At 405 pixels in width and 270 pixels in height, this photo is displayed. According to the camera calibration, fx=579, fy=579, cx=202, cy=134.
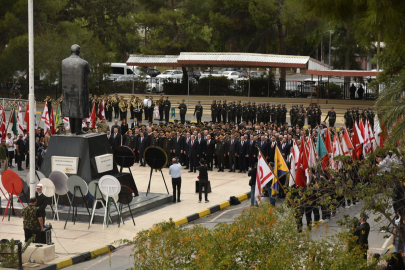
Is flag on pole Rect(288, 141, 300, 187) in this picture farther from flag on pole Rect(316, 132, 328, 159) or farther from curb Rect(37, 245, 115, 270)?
curb Rect(37, 245, 115, 270)

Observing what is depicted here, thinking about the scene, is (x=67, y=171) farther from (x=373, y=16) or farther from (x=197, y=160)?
(x=373, y=16)

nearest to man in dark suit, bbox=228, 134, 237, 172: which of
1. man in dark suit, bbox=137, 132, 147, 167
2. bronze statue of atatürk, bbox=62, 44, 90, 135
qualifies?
man in dark suit, bbox=137, 132, 147, 167

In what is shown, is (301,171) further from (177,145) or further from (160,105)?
(160,105)

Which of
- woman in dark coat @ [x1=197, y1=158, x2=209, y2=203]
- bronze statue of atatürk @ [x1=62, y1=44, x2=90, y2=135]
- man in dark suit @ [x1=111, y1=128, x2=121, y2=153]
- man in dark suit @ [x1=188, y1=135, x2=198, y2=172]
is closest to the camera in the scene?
bronze statue of atatürk @ [x1=62, y1=44, x2=90, y2=135]

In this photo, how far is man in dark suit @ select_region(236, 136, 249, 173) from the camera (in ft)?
78.8

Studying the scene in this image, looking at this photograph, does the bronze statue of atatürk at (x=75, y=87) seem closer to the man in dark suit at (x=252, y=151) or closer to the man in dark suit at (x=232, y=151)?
the man in dark suit at (x=232, y=151)

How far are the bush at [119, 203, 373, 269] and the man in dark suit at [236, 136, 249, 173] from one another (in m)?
15.4

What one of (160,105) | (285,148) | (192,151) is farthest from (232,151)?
(160,105)

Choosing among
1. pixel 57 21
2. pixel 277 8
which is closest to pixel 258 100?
pixel 277 8

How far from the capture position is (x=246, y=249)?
306 inches

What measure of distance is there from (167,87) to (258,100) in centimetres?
907

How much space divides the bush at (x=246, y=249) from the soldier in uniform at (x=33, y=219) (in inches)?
213

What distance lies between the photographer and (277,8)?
162 feet

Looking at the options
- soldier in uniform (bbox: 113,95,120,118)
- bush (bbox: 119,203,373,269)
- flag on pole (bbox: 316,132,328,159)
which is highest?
soldier in uniform (bbox: 113,95,120,118)
